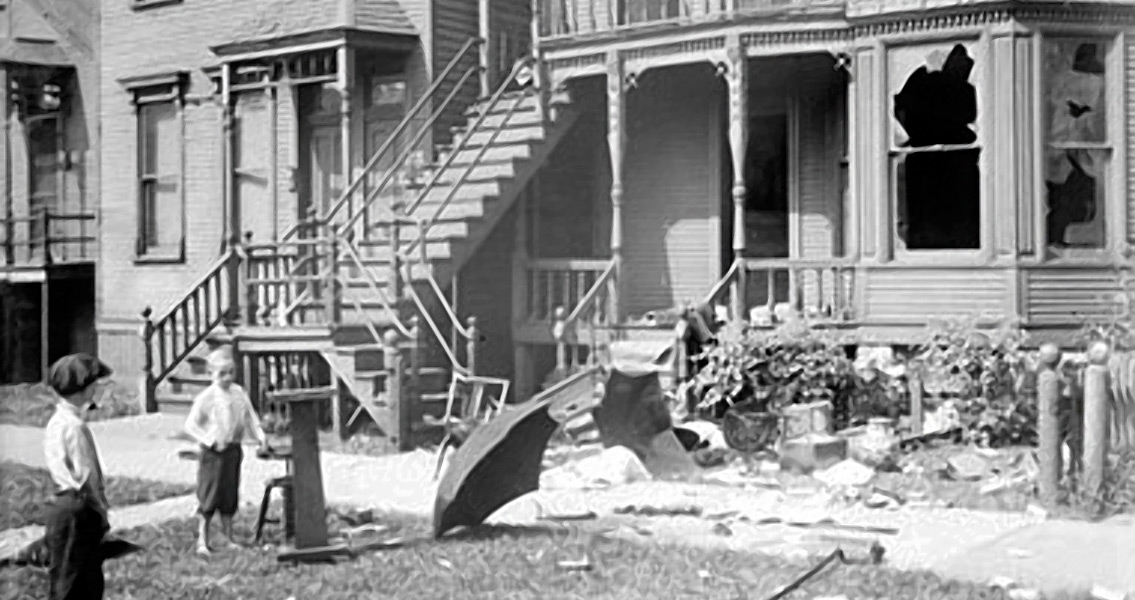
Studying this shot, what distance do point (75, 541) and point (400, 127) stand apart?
2.35 m

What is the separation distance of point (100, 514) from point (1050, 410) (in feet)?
13.5

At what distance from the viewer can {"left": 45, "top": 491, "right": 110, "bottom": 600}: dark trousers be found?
20.5ft

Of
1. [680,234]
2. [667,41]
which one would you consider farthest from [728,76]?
[680,234]

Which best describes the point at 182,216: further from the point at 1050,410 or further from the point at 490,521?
the point at 1050,410

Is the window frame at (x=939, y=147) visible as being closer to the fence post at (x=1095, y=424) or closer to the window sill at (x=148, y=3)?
the fence post at (x=1095, y=424)

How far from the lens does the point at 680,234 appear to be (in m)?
6.41

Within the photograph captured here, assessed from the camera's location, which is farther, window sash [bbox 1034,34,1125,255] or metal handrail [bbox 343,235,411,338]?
metal handrail [bbox 343,235,411,338]

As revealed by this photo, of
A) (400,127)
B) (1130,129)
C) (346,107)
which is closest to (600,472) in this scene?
(400,127)

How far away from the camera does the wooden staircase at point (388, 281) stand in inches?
246

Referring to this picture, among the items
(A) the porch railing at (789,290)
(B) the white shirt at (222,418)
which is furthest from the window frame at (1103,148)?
(B) the white shirt at (222,418)

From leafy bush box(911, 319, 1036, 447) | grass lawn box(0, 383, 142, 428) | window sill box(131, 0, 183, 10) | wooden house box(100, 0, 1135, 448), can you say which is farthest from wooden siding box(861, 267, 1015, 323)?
grass lawn box(0, 383, 142, 428)

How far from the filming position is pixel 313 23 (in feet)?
21.7

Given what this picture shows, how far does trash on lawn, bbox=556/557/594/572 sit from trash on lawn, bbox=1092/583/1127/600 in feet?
6.68

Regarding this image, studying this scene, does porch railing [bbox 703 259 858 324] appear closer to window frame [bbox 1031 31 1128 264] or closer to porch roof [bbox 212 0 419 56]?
window frame [bbox 1031 31 1128 264]
